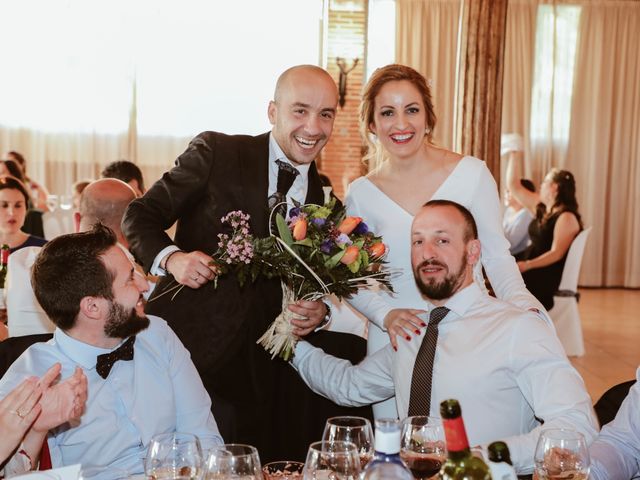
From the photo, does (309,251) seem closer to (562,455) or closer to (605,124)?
(562,455)

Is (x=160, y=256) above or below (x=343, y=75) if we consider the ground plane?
below

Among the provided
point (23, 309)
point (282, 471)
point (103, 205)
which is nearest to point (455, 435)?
point (282, 471)

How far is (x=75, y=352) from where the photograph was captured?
2.30 metres

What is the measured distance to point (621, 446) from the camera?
2.21 meters

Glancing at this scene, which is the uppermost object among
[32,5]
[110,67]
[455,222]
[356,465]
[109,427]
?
[32,5]

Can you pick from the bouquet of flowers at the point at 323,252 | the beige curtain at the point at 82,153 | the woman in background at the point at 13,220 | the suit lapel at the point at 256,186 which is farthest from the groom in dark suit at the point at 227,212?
the beige curtain at the point at 82,153

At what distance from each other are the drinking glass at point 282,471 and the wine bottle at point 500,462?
17.9 inches

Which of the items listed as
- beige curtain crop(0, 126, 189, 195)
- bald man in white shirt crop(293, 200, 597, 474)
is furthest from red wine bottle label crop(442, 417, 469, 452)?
beige curtain crop(0, 126, 189, 195)

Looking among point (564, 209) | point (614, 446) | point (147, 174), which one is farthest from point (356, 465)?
point (147, 174)

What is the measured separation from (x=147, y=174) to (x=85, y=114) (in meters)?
1.28

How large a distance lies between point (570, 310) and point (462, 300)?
544 cm

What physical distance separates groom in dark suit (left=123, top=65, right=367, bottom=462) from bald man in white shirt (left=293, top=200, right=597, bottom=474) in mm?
401

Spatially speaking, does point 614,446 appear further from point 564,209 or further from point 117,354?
point 564,209

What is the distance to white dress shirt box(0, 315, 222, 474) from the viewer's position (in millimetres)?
2254
